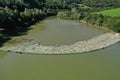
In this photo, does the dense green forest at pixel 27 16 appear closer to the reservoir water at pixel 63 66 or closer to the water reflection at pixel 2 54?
the water reflection at pixel 2 54

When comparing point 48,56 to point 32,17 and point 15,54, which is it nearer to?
point 15,54

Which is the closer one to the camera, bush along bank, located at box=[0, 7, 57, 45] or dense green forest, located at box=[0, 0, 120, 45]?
bush along bank, located at box=[0, 7, 57, 45]

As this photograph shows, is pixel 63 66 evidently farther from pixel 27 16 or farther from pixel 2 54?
pixel 27 16

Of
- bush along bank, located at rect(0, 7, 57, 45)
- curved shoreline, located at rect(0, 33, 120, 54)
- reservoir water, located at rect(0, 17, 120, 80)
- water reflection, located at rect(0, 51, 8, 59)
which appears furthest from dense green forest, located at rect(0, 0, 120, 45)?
reservoir water, located at rect(0, 17, 120, 80)

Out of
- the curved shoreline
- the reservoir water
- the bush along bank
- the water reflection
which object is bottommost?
the reservoir water

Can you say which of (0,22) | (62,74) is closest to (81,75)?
(62,74)

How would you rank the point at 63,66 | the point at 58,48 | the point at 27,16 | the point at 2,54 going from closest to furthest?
the point at 63,66 → the point at 2,54 → the point at 58,48 → the point at 27,16

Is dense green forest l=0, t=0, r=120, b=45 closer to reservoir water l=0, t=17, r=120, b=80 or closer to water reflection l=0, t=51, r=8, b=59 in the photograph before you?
water reflection l=0, t=51, r=8, b=59

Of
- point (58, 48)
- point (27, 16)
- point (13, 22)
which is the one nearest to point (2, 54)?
point (58, 48)

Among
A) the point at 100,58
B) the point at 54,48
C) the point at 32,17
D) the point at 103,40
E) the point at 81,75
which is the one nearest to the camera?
the point at 81,75

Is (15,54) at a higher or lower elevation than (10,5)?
lower

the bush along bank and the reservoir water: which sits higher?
the bush along bank
